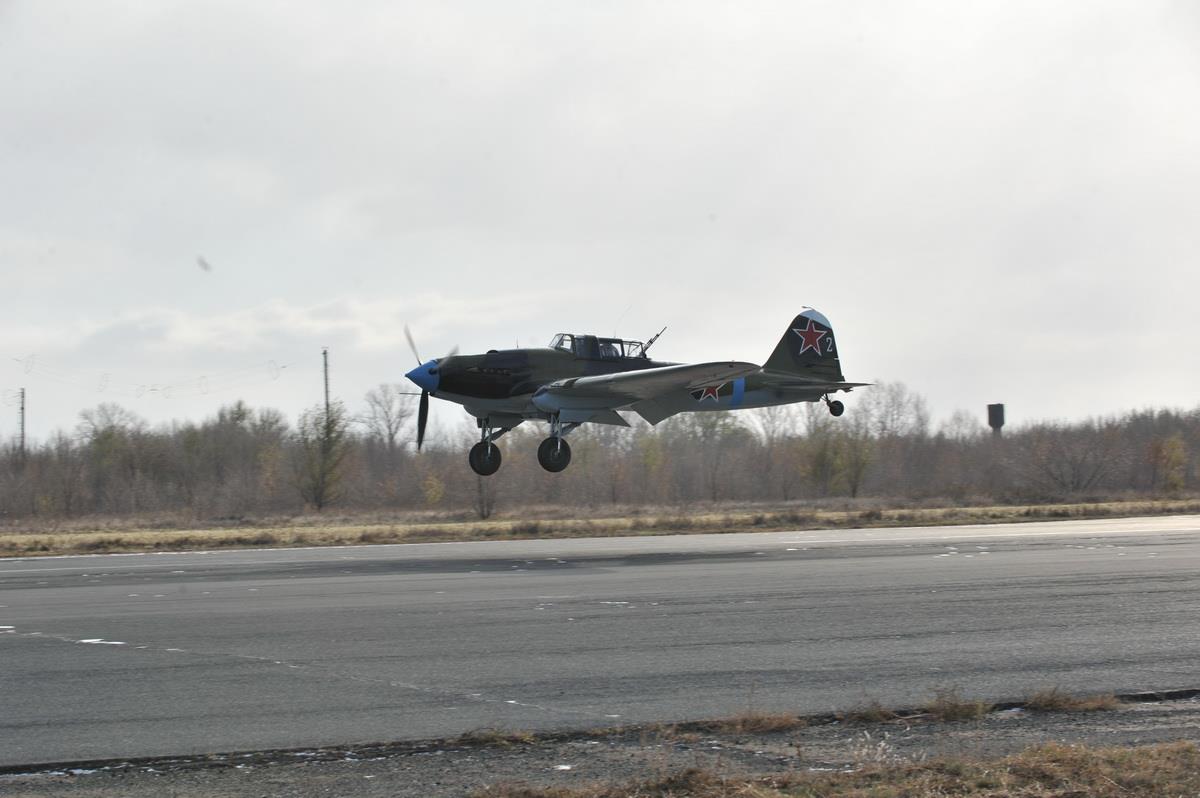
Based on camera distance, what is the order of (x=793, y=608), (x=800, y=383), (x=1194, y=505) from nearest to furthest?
1. (x=793, y=608)
2. (x=800, y=383)
3. (x=1194, y=505)

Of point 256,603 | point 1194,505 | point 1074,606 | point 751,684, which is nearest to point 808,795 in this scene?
point 751,684

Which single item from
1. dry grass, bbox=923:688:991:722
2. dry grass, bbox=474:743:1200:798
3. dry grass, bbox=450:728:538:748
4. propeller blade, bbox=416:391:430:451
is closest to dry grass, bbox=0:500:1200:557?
propeller blade, bbox=416:391:430:451

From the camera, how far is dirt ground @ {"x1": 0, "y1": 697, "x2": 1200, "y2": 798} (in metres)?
6.98

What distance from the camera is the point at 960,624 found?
13.0 m

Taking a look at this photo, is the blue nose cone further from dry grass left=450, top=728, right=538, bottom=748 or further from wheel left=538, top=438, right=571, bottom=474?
dry grass left=450, top=728, right=538, bottom=748

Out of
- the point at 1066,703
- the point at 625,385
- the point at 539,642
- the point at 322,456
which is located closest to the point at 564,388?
the point at 625,385

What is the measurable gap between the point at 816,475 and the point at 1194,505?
31860 millimetres

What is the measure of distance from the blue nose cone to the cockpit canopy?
3.09 m

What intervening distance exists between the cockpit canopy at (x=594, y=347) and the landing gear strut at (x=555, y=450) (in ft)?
6.18

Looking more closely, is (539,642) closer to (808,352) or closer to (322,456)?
(808,352)

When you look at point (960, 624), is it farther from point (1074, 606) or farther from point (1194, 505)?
point (1194, 505)

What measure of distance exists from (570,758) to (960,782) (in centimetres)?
250

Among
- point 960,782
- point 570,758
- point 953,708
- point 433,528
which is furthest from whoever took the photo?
point 433,528

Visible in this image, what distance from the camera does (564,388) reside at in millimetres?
28188
